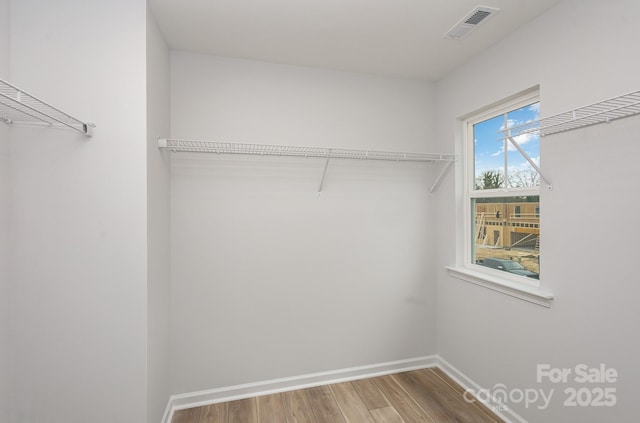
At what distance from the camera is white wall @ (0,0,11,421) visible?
4.51ft

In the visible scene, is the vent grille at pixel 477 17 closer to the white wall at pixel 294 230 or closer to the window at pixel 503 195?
the window at pixel 503 195

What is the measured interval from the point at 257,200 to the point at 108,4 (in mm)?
1363

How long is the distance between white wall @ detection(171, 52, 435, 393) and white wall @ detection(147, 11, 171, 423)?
10cm

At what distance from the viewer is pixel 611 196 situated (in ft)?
4.55

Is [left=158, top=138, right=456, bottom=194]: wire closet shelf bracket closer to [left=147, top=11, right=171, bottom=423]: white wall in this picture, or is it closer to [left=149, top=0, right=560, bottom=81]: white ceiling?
[left=147, top=11, right=171, bottom=423]: white wall

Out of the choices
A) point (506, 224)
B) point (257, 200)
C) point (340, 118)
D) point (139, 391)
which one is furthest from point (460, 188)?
point (139, 391)

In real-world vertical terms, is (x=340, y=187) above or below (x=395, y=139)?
below

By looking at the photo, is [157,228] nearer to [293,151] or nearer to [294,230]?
[294,230]

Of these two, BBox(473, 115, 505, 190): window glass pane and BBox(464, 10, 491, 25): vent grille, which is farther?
BBox(473, 115, 505, 190): window glass pane

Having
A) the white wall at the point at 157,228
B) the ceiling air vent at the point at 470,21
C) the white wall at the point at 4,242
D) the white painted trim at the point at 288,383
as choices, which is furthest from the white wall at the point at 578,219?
the white wall at the point at 4,242

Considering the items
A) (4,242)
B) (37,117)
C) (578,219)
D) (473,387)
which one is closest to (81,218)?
(4,242)

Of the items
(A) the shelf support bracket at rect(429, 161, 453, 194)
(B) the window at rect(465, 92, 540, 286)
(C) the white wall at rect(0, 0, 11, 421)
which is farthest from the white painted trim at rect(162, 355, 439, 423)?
(A) the shelf support bracket at rect(429, 161, 453, 194)

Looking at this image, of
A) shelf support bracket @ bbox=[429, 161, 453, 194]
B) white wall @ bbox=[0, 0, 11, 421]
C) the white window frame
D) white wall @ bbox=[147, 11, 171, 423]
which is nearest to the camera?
white wall @ bbox=[0, 0, 11, 421]

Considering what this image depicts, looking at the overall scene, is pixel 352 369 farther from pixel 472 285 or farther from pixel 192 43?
pixel 192 43
